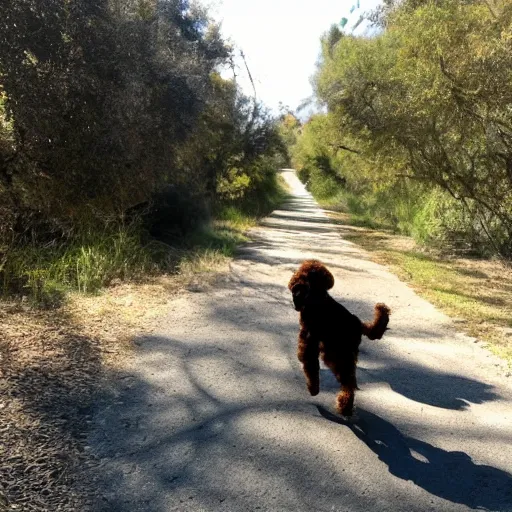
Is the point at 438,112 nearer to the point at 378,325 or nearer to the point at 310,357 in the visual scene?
the point at 378,325

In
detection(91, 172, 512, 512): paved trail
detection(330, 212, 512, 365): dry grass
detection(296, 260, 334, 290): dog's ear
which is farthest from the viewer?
detection(330, 212, 512, 365): dry grass

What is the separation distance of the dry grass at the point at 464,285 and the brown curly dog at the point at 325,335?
227 centimetres

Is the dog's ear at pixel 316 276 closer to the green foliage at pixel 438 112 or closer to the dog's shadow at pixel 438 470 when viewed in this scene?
the dog's shadow at pixel 438 470

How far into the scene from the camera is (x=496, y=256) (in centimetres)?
1270

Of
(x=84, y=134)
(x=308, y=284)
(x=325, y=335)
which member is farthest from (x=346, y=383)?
(x=84, y=134)

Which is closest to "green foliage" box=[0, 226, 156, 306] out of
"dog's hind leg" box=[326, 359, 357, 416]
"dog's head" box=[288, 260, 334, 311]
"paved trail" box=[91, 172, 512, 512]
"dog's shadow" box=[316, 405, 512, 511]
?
"paved trail" box=[91, 172, 512, 512]

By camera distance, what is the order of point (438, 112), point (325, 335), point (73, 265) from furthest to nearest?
point (438, 112) → point (73, 265) → point (325, 335)

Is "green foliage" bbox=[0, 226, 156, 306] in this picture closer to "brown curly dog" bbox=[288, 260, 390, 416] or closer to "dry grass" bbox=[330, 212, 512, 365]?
"brown curly dog" bbox=[288, 260, 390, 416]

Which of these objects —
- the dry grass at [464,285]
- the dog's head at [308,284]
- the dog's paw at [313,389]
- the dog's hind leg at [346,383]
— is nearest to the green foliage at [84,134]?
the dog's head at [308,284]

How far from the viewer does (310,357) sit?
379 centimetres

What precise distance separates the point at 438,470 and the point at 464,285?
6.81 m

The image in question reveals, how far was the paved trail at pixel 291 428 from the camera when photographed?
2875 mm

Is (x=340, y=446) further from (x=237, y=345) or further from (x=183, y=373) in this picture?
(x=237, y=345)

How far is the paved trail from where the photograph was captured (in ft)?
9.43
